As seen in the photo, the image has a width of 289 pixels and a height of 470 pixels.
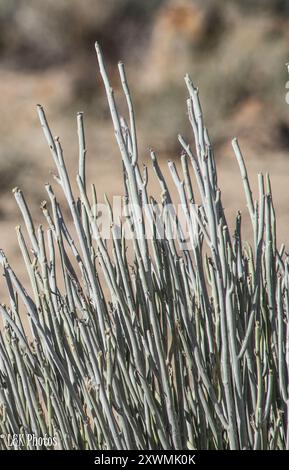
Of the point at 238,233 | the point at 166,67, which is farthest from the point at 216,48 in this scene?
the point at 238,233

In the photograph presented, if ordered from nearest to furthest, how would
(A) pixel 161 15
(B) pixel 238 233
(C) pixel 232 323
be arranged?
(C) pixel 232 323 → (B) pixel 238 233 → (A) pixel 161 15

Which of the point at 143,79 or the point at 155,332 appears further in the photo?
the point at 143,79

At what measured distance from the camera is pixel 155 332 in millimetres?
1002

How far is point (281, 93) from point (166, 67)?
0.55m

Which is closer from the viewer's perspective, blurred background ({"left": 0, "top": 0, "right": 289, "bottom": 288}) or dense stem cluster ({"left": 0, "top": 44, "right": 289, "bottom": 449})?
dense stem cluster ({"left": 0, "top": 44, "right": 289, "bottom": 449})

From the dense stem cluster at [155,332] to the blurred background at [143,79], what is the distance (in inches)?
103

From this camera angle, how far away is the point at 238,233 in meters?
1.10

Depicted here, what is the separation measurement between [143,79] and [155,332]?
116 inches

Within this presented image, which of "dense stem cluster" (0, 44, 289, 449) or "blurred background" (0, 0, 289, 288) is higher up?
"blurred background" (0, 0, 289, 288)

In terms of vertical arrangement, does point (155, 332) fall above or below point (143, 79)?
below

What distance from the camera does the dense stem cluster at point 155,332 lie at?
1.00m

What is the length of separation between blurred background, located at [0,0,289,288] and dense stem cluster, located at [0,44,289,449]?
2617 mm

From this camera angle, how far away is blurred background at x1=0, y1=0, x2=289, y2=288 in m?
3.73
